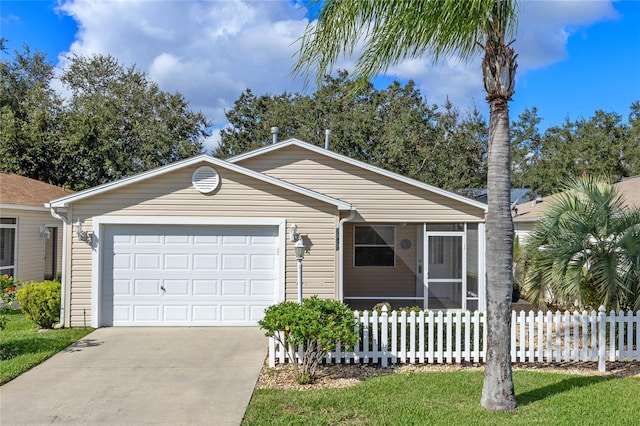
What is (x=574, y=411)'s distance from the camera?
5.40 m


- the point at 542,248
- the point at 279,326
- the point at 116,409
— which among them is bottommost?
the point at 116,409

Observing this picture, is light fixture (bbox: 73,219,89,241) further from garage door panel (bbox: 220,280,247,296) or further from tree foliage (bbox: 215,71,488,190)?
tree foliage (bbox: 215,71,488,190)

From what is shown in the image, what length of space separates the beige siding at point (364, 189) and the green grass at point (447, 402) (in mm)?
5682

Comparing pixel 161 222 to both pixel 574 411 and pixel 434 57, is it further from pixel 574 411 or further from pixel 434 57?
pixel 574 411

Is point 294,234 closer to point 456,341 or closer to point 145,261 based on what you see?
point 145,261

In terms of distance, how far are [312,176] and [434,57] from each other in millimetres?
7095

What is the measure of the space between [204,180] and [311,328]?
4.89 metres

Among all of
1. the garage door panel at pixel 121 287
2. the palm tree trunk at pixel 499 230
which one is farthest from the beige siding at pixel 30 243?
the palm tree trunk at pixel 499 230

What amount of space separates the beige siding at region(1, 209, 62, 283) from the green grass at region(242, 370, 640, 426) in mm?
10262

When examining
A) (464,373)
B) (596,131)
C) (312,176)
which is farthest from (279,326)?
(596,131)

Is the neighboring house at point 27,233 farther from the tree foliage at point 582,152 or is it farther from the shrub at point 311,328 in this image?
the tree foliage at point 582,152

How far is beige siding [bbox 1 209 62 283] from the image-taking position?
43.3 ft

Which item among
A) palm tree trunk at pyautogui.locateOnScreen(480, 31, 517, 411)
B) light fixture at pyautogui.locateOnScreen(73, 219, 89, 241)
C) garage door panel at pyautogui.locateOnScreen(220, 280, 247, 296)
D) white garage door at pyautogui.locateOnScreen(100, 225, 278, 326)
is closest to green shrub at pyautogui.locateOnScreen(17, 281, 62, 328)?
white garage door at pyautogui.locateOnScreen(100, 225, 278, 326)

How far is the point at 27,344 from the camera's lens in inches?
331
